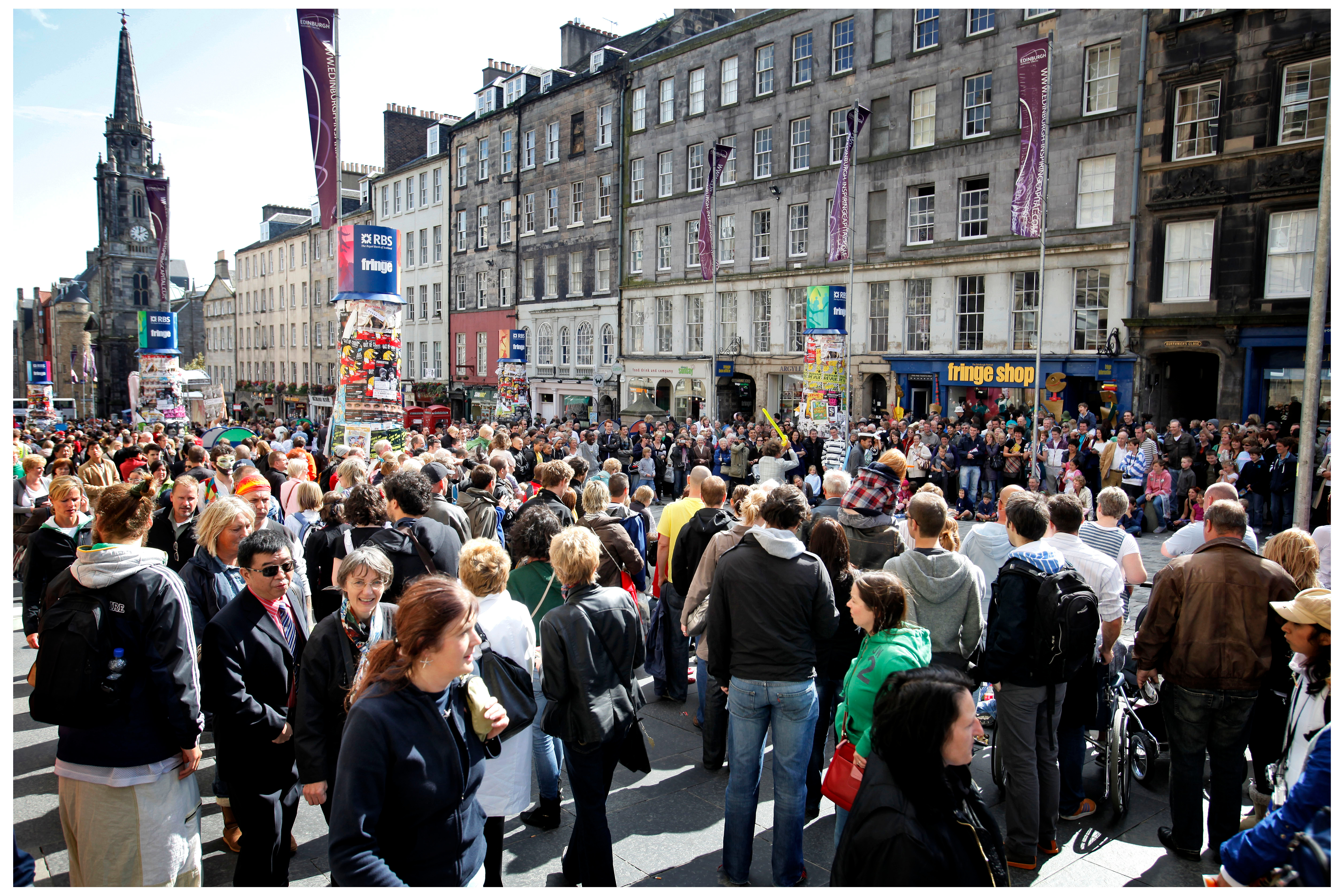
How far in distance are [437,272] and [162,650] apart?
4599 centimetres

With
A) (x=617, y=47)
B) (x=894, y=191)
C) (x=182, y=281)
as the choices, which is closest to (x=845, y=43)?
(x=894, y=191)

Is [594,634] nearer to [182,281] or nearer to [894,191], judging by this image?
[894,191]

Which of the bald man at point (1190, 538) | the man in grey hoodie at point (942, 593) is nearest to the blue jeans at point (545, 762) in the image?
the man in grey hoodie at point (942, 593)

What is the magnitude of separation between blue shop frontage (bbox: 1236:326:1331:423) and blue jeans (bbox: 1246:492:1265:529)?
629 cm

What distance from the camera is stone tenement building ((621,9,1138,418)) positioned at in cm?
2228

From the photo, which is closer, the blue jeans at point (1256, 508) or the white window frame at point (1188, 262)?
the blue jeans at point (1256, 508)

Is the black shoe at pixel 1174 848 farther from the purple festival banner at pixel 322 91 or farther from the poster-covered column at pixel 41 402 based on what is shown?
the poster-covered column at pixel 41 402

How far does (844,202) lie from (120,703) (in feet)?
72.1

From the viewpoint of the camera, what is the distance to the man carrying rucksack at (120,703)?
332 centimetres

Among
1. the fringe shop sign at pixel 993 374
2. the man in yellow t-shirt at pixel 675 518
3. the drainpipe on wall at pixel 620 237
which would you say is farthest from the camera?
the drainpipe on wall at pixel 620 237

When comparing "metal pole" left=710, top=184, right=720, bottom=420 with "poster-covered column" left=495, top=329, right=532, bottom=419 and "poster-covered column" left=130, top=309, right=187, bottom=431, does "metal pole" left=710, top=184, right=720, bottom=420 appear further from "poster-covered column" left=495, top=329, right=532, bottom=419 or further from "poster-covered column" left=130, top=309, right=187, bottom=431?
"poster-covered column" left=130, top=309, right=187, bottom=431

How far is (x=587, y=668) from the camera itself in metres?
3.86

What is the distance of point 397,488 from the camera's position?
531 cm

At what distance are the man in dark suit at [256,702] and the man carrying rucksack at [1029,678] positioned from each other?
3.51m
